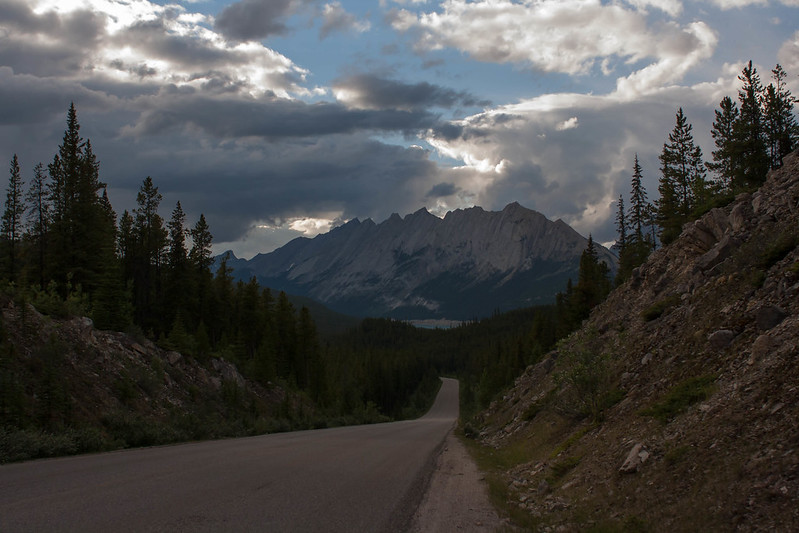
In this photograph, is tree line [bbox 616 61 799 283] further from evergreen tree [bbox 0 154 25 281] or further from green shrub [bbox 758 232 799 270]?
evergreen tree [bbox 0 154 25 281]

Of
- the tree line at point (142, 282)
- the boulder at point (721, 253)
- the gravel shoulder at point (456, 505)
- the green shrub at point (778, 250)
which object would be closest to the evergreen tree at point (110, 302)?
the tree line at point (142, 282)

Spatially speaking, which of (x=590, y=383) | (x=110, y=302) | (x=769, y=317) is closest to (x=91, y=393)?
(x=110, y=302)

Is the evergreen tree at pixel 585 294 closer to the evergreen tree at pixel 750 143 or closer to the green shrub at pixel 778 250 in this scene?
the evergreen tree at pixel 750 143

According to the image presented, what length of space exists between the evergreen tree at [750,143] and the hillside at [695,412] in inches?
821

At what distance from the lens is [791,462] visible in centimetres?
682

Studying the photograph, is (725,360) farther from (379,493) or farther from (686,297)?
(379,493)

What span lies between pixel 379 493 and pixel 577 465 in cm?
487

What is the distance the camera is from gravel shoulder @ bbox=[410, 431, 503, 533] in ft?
30.1

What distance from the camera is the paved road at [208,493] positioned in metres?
7.72

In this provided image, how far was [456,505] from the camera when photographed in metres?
11.0

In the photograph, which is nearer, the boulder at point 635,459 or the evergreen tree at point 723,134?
the boulder at point 635,459

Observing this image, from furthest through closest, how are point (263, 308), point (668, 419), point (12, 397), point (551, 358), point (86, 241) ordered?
point (263, 308) < point (86, 241) < point (551, 358) < point (12, 397) < point (668, 419)

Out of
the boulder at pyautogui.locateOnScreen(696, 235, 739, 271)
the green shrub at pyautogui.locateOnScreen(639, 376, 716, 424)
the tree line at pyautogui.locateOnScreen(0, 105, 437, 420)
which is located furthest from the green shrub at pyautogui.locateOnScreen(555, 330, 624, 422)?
the tree line at pyautogui.locateOnScreen(0, 105, 437, 420)

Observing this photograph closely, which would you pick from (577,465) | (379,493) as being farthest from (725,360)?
(379,493)
